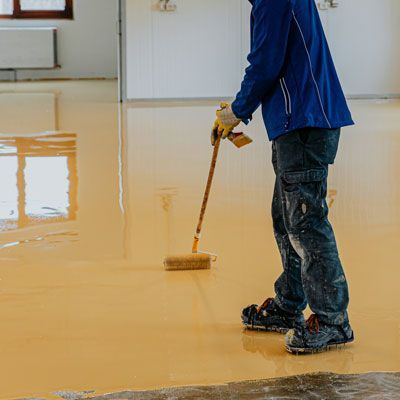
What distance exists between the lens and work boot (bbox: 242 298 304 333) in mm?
3383

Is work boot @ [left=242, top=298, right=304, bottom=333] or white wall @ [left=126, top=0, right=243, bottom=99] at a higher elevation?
white wall @ [left=126, top=0, right=243, bottom=99]

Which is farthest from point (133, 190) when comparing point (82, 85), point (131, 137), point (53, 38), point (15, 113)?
point (53, 38)

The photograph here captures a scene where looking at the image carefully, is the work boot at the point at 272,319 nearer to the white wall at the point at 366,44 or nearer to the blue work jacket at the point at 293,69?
the blue work jacket at the point at 293,69

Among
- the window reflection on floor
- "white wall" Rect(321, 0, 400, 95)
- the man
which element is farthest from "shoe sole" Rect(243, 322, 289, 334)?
"white wall" Rect(321, 0, 400, 95)

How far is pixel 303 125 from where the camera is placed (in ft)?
9.87

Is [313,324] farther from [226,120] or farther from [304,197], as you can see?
[226,120]

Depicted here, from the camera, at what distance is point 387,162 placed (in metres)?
7.10

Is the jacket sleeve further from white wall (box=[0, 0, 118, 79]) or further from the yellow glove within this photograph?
white wall (box=[0, 0, 118, 79])

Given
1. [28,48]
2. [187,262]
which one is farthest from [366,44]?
[187,262]

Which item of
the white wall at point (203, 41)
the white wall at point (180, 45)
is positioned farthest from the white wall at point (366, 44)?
the white wall at point (180, 45)

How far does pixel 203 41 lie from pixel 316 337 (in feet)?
30.5

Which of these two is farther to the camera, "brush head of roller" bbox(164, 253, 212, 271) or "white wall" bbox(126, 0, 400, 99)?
"white wall" bbox(126, 0, 400, 99)

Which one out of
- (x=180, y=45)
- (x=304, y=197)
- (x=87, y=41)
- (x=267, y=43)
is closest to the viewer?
(x=267, y=43)

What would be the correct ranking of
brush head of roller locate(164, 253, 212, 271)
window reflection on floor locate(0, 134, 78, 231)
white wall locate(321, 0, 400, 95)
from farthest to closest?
white wall locate(321, 0, 400, 95) < window reflection on floor locate(0, 134, 78, 231) < brush head of roller locate(164, 253, 212, 271)
